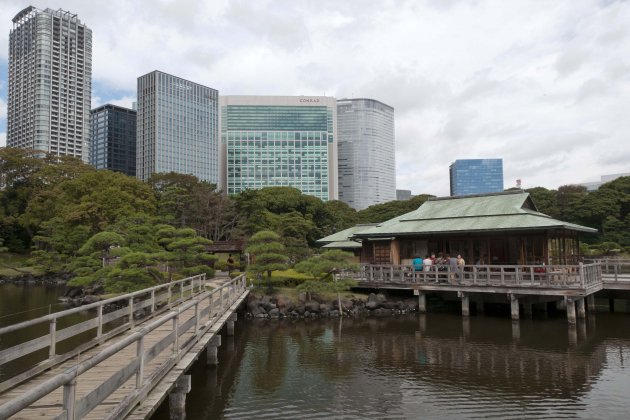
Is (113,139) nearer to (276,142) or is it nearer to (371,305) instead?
(276,142)

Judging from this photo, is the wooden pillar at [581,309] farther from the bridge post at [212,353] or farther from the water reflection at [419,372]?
the bridge post at [212,353]

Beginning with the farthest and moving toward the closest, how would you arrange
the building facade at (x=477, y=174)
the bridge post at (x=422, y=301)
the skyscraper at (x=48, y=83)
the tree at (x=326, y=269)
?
the building facade at (x=477, y=174) < the skyscraper at (x=48, y=83) < the bridge post at (x=422, y=301) < the tree at (x=326, y=269)

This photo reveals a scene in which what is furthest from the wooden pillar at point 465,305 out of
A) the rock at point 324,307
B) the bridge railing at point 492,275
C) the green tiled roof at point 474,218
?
the rock at point 324,307

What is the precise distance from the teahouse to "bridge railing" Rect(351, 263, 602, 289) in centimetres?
151

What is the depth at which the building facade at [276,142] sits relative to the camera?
4897 inches

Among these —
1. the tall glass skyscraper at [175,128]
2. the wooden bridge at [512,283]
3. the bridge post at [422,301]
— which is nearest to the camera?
the wooden bridge at [512,283]

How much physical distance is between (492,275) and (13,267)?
48716 mm

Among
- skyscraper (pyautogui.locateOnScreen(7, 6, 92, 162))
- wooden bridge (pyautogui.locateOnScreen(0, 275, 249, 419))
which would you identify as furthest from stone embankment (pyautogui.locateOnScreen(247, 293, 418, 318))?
skyscraper (pyautogui.locateOnScreen(7, 6, 92, 162))

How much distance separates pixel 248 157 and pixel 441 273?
349 feet

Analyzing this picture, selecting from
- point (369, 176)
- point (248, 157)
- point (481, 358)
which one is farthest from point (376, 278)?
point (369, 176)

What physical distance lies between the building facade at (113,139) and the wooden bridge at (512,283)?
113m

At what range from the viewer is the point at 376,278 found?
2570cm

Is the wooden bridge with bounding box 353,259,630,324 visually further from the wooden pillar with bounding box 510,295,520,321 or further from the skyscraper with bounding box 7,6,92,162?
the skyscraper with bounding box 7,6,92,162

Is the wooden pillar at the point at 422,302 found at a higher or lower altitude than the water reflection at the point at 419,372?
higher
